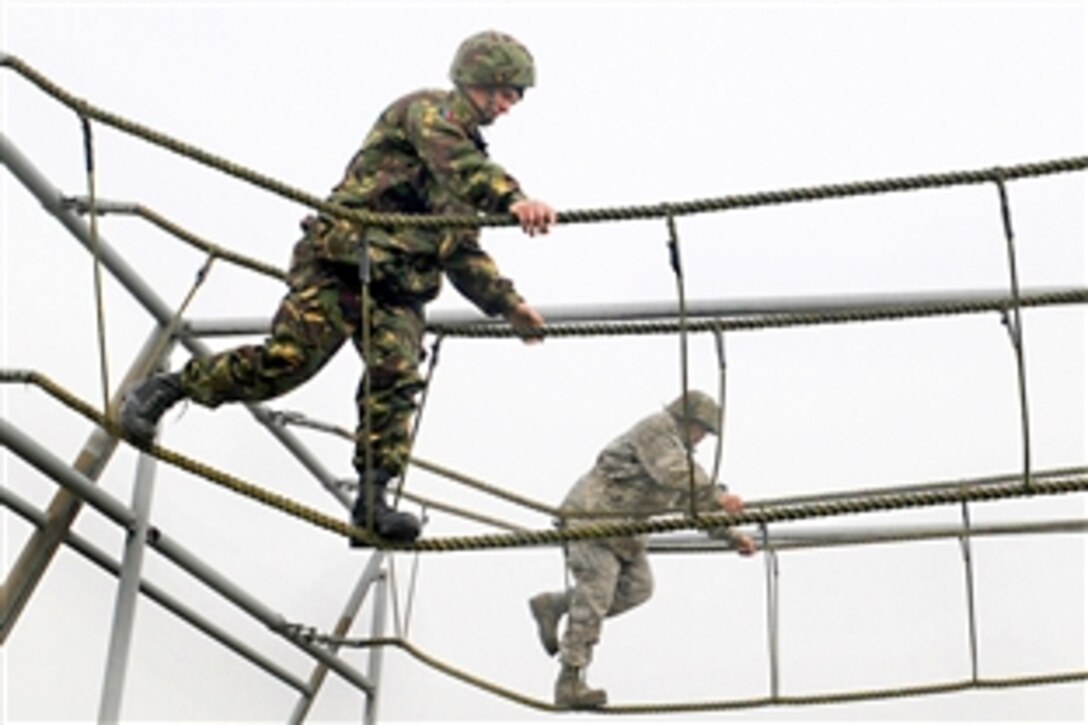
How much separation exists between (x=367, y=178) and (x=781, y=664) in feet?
17.6

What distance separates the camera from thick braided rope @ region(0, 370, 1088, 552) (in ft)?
10.3

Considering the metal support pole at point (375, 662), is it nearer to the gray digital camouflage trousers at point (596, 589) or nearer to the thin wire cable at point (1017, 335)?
the gray digital camouflage trousers at point (596, 589)

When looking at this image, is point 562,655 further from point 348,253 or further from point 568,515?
point 348,253

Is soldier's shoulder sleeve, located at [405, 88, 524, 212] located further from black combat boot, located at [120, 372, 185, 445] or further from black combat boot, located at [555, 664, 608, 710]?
black combat boot, located at [555, 664, 608, 710]

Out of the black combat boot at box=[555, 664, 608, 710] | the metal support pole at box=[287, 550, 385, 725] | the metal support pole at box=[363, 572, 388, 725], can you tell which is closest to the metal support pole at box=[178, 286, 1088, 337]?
the black combat boot at box=[555, 664, 608, 710]

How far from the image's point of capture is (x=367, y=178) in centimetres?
370

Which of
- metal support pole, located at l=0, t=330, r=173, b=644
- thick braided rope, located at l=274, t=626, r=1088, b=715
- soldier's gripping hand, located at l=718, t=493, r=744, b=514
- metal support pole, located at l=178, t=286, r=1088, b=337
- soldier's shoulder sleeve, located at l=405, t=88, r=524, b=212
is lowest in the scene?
thick braided rope, located at l=274, t=626, r=1088, b=715

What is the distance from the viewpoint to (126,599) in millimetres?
4566

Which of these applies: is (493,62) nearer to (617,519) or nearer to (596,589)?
(617,519)

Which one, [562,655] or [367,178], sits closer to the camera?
[367,178]

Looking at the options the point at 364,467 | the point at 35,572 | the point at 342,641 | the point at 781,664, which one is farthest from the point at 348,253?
the point at 781,664

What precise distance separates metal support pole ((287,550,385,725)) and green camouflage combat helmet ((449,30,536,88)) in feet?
9.87

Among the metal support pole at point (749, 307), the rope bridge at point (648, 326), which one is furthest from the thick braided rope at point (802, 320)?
the metal support pole at point (749, 307)

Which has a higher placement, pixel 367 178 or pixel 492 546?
pixel 367 178
